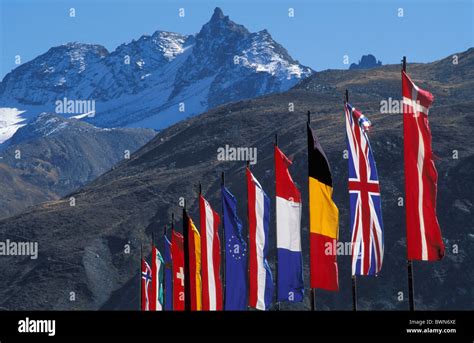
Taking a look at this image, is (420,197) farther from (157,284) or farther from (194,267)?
(157,284)

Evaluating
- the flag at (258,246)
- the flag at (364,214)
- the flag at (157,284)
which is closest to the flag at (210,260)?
the flag at (258,246)

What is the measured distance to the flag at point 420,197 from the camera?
29.8 m

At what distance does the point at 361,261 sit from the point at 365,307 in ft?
401

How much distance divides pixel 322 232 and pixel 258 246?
20.9 feet

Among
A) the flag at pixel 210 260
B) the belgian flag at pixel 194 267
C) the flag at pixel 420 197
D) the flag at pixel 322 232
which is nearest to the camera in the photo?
the flag at pixel 420 197

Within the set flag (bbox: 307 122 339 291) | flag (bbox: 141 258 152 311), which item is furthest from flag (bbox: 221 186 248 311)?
flag (bbox: 141 258 152 311)

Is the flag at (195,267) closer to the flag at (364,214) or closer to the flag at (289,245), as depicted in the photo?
the flag at (289,245)

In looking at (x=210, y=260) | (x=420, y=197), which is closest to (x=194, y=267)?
(x=210, y=260)

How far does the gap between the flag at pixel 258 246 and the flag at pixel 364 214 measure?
830 centimetres

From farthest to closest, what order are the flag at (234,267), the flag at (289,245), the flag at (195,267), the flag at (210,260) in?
the flag at (210,260)
the flag at (195,267)
the flag at (234,267)
the flag at (289,245)

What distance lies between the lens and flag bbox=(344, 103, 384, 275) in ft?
106
